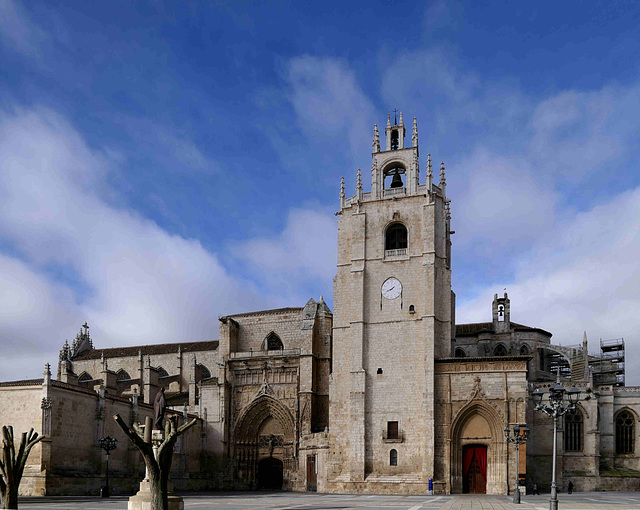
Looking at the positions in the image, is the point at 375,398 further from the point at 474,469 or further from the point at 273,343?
the point at 273,343

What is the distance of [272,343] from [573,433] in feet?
73.8

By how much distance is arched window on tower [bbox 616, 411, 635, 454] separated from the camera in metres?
47.2

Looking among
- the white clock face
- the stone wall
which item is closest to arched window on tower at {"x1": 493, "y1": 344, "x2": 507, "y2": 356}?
the white clock face

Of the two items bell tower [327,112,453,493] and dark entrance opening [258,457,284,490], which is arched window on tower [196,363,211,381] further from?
bell tower [327,112,453,493]

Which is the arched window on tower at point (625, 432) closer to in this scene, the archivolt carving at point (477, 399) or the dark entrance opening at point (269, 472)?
the archivolt carving at point (477, 399)

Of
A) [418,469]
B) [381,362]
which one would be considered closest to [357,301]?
[381,362]

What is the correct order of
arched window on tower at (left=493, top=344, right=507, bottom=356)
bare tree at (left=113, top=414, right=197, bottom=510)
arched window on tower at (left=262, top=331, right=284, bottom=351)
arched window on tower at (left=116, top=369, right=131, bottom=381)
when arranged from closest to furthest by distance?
bare tree at (left=113, top=414, right=197, bottom=510) < arched window on tower at (left=493, top=344, right=507, bottom=356) < arched window on tower at (left=262, top=331, right=284, bottom=351) < arched window on tower at (left=116, top=369, right=131, bottom=381)

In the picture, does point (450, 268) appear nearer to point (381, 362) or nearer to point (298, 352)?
point (381, 362)

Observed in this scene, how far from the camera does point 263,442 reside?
166 ft

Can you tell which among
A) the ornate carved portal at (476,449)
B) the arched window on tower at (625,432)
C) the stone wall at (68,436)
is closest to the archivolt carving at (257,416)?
the stone wall at (68,436)

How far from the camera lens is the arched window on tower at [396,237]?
46094 mm

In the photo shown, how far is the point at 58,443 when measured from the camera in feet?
116

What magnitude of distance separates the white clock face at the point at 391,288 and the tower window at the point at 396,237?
8.43 ft

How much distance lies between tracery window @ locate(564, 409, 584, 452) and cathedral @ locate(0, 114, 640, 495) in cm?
9
